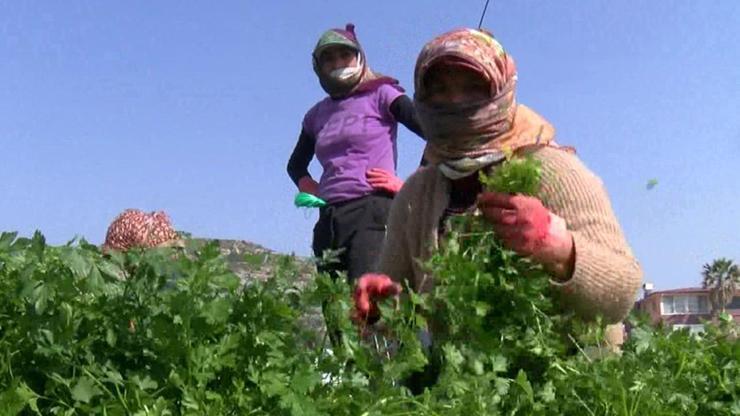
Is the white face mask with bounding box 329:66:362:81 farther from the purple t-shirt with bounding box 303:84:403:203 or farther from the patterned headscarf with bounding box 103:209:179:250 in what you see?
the patterned headscarf with bounding box 103:209:179:250

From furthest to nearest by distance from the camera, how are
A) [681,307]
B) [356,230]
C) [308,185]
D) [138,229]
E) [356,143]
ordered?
[681,307]
[308,185]
[356,143]
[356,230]
[138,229]

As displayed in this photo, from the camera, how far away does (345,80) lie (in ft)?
14.0

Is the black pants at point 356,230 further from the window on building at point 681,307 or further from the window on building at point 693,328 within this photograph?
the window on building at point 693,328

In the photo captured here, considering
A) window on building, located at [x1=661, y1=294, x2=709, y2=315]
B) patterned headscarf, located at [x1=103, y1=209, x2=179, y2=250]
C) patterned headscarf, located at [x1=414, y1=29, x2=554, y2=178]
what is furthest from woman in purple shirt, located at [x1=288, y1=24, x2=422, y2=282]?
patterned headscarf, located at [x1=414, y1=29, x2=554, y2=178]

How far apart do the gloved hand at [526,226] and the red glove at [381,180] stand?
2.07m

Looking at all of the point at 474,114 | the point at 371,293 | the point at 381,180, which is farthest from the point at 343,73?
the point at 371,293

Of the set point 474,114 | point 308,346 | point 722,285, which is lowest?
point 308,346

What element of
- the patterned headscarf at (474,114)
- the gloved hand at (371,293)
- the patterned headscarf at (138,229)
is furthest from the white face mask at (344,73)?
the gloved hand at (371,293)

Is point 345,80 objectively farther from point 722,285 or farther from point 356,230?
point 722,285

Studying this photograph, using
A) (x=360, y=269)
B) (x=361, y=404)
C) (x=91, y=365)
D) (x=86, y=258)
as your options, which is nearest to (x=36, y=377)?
(x=91, y=365)

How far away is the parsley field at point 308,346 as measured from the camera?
147 centimetres

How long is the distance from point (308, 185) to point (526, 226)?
2.59m

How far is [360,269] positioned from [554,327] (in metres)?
1.96

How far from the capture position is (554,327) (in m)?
2.08
